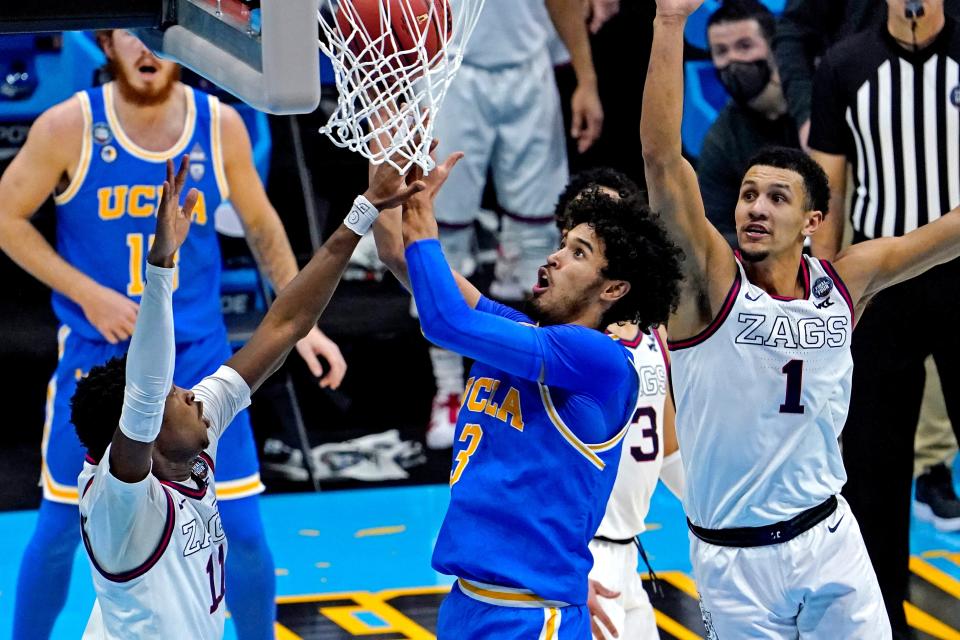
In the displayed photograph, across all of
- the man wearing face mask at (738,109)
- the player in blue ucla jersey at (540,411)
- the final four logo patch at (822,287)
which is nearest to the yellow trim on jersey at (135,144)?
the player in blue ucla jersey at (540,411)

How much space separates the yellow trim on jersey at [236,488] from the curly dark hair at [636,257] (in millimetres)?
1635

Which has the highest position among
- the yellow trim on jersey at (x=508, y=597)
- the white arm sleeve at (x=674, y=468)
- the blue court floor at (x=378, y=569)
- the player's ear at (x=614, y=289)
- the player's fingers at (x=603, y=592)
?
the player's ear at (x=614, y=289)

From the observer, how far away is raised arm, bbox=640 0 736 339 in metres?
3.99

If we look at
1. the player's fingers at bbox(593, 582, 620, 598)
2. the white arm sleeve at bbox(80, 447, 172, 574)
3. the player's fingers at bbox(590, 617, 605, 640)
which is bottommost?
the player's fingers at bbox(590, 617, 605, 640)

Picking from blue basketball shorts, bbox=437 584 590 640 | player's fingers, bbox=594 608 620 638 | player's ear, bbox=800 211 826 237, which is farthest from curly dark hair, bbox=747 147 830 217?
blue basketball shorts, bbox=437 584 590 640

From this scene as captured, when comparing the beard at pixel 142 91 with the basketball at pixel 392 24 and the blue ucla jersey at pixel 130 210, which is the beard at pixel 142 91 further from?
the basketball at pixel 392 24

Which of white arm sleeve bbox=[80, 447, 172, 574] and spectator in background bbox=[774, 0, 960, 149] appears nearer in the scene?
white arm sleeve bbox=[80, 447, 172, 574]

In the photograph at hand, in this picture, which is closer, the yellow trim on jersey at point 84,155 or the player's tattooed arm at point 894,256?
the player's tattooed arm at point 894,256

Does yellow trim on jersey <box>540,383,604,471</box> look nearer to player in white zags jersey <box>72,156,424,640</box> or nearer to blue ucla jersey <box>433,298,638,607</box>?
blue ucla jersey <box>433,298,638,607</box>

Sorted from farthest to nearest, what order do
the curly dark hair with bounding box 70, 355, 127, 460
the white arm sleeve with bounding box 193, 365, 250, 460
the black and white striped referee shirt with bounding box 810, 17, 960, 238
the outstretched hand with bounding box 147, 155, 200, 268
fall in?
the black and white striped referee shirt with bounding box 810, 17, 960, 238 < the white arm sleeve with bounding box 193, 365, 250, 460 < the curly dark hair with bounding box 70, 355, 127, 460 < the outstretched hand with bounding box 147, 155, 200, 268

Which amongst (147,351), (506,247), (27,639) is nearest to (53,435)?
(27,639)

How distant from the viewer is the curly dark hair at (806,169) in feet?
14.7

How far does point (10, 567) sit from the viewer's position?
254 inches

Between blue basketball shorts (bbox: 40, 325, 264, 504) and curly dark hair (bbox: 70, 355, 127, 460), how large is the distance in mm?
1308
